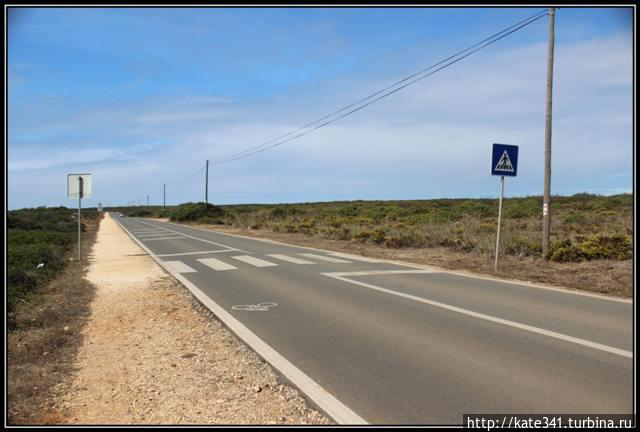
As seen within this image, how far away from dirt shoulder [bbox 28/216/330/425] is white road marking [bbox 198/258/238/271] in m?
5.46

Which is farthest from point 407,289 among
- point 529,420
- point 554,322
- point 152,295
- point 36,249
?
point 36,249

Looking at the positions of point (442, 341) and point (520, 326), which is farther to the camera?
point (520, 326)

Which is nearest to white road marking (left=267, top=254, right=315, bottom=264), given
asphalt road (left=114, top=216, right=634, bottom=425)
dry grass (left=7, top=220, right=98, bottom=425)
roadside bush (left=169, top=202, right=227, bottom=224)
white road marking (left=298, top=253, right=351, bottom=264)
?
white road marking (left=298, top=253, right=351, bottom=264)

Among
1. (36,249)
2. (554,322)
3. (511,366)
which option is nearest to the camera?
(511,366)

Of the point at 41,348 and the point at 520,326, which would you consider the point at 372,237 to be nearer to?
the point at 520,326

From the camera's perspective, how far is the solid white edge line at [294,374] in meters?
4.24

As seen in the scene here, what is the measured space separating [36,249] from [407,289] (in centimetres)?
1406

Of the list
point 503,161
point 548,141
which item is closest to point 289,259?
point 503,161

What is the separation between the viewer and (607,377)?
4906 mm

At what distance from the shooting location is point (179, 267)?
15344mm

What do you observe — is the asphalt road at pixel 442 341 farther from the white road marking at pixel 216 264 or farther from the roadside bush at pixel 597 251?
the roadside bush at pixel 597 251

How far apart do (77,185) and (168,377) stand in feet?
48.0

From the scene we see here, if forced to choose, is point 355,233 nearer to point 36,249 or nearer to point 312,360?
point 36,249

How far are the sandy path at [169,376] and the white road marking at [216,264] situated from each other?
5.43 metres
